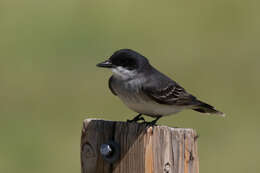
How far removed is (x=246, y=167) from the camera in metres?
10.8

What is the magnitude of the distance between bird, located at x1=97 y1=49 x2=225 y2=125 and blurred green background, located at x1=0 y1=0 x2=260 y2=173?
12.1 feet

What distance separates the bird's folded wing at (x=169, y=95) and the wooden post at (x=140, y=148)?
157 centimetres

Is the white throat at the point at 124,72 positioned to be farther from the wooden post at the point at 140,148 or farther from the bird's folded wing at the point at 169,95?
the wooden post at the point at 140,148

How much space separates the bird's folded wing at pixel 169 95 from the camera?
6840 millimetres

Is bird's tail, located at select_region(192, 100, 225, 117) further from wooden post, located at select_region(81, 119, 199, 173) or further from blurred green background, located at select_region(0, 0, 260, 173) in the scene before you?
blurred green background, located at select_region(0, 0, 260, 173)

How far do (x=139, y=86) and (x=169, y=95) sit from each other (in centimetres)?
32

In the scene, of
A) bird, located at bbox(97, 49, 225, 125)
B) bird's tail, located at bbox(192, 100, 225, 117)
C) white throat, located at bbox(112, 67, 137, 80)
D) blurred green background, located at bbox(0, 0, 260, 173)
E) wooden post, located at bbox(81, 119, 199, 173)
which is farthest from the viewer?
blurred green background, located at bbox(0, 0, 260, 173)

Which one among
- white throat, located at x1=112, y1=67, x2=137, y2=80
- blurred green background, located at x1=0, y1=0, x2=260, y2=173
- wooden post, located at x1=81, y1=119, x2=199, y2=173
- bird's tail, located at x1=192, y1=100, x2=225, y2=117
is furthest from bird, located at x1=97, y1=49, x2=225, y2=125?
blurred green background, located at x1=0, y1=0, x2=260, y2=173

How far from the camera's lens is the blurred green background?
1139 cm

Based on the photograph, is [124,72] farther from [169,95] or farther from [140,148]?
[140,148]

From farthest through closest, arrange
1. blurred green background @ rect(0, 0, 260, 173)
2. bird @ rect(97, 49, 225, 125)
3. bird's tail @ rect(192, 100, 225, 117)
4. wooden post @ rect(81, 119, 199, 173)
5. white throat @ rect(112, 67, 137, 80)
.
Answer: blurred green background @ rect(0, 0, 260, 173) < bird's tail @ rect(192, 100, 225, 117) < white throat @ rect(112, 67, 137, 80) < bird @ rect(97, 49, 225, 125) < wooden post @ rect(81, 119, 199, 173)

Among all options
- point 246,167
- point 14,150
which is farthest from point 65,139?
point 246,167

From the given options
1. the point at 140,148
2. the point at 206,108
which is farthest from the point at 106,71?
the point at 140,148

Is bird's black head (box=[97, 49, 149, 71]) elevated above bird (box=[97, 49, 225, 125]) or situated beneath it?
elevated above
